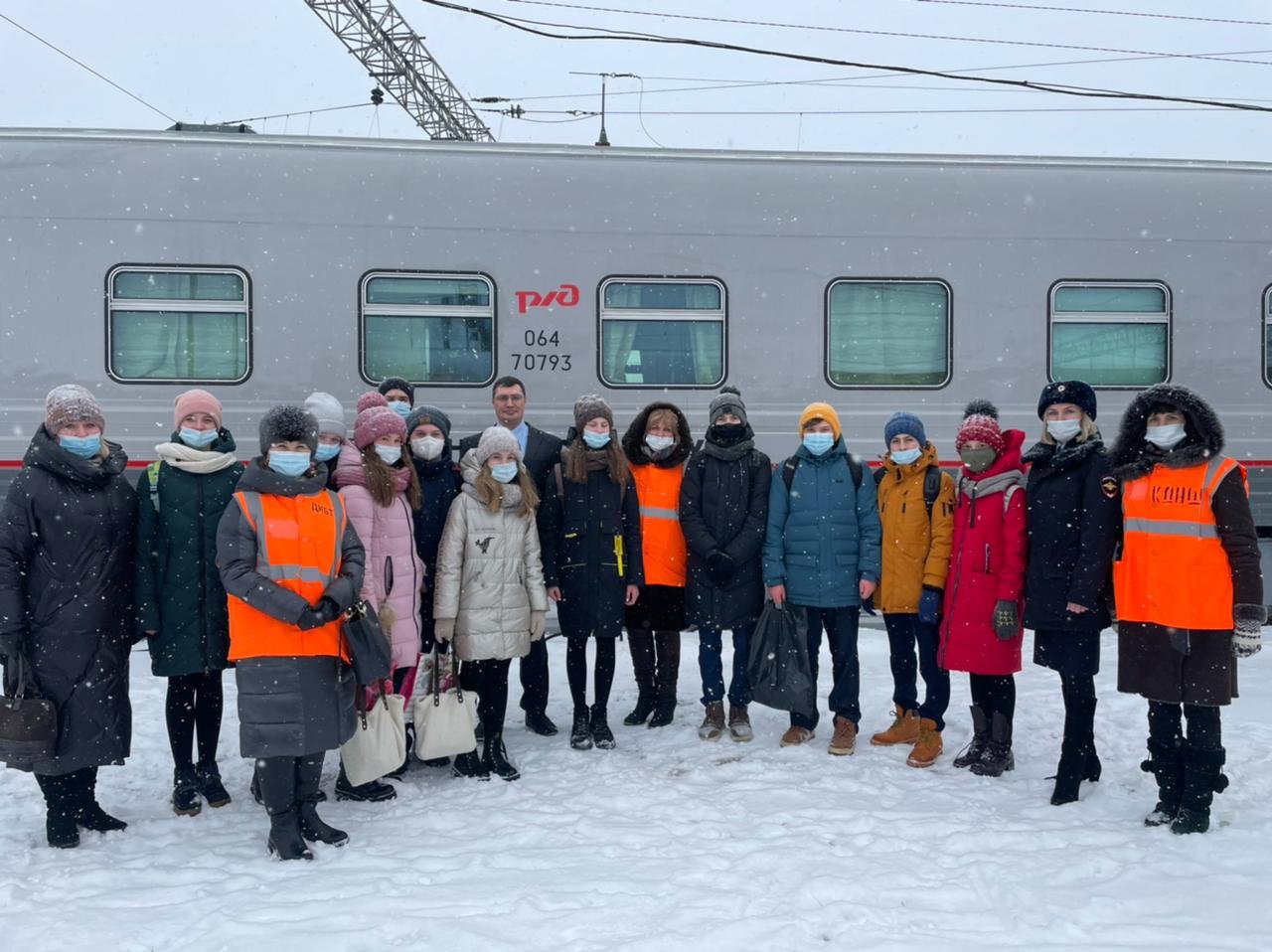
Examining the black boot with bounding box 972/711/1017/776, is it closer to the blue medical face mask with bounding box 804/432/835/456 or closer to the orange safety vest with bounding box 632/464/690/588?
the blue medical face mask with bounding box 804/432/835/456

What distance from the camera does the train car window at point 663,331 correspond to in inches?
285

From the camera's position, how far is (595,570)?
18.3 feet

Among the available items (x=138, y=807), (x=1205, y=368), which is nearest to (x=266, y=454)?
(x=138, y=807)

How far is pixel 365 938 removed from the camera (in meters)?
3.41

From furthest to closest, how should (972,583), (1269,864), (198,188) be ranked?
(198,188)
(972,583)
(1269,864)

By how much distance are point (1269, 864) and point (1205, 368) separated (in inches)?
179

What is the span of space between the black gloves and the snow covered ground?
0.73 metres

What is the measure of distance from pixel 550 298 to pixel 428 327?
837 mm

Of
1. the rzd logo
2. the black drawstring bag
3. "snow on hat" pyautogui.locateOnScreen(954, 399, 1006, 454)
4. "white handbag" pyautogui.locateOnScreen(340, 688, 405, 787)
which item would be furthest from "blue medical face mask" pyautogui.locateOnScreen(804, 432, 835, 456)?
"white handbag" pyautogui.locateOnScreen(340, 688, 405, 787)

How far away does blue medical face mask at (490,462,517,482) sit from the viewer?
5215 mm

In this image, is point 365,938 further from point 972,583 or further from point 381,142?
point 381,142

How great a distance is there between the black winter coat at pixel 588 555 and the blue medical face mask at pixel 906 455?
1.42 meters

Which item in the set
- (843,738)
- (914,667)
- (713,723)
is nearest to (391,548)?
(713,723)

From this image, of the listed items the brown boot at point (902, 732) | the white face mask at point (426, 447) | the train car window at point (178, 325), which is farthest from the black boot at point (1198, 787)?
the train car window at point (178, 325)
